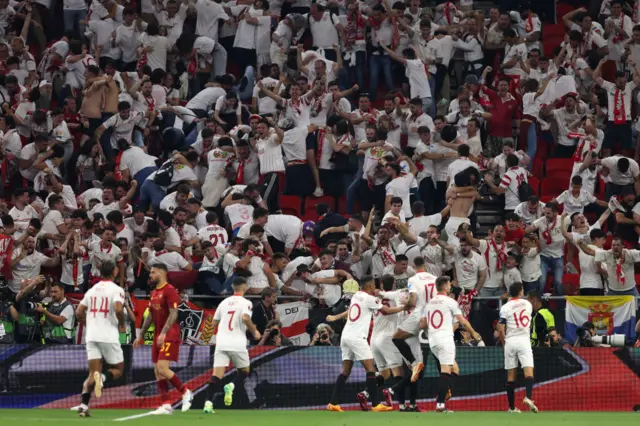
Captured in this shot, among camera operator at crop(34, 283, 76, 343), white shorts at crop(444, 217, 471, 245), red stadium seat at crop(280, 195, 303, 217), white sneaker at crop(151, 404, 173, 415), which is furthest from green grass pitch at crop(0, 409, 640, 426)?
red stadium seat at crop(280, 195, 303, 217)

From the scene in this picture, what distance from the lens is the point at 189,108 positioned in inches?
1139

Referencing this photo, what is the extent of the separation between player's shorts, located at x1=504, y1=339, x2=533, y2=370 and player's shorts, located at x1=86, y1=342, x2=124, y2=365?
5925mm

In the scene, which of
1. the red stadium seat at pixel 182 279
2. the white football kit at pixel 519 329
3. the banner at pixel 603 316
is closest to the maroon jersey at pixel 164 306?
the red stadium seat at pixel 182 279

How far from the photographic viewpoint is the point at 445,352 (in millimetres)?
19516

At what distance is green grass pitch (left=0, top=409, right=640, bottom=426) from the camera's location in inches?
682

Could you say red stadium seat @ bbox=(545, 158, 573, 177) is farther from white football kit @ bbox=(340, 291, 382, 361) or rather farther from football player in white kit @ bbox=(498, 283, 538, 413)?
white football kit @ bbox=(340, 291, 382, 361)

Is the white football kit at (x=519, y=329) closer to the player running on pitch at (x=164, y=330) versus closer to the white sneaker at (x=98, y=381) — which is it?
the player running on pitch at (x=164, y=330)

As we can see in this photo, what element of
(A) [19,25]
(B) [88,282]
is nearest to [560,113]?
(B) [88,282]

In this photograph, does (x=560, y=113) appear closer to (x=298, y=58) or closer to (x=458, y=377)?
(x=298, y=58)

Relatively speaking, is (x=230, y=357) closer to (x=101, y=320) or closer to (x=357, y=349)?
(x=357, y=349)

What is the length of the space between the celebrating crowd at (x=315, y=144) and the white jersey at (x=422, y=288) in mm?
2055

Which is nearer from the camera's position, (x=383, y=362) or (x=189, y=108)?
(x=383, y=362)

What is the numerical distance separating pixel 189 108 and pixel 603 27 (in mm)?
10270

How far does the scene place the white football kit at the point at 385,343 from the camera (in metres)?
20.5
